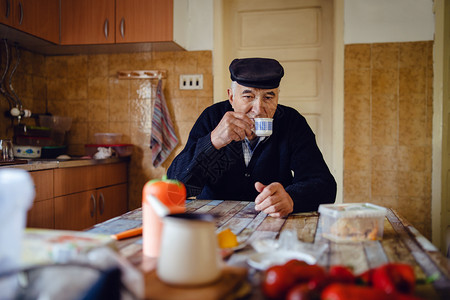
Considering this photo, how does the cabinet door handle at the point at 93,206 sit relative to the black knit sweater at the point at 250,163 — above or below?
below

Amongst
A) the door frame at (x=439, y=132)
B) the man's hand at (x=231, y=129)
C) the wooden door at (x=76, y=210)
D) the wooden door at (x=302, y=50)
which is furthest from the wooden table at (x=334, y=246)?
the wooden door at (x=302, y=50)

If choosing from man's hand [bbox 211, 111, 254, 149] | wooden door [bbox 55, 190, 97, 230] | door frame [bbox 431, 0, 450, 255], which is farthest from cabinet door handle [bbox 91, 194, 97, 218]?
door frame [bbox 431, 0, 450, 255]

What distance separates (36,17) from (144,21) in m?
0.84

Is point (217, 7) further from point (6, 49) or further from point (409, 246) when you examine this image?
point (409, 246)

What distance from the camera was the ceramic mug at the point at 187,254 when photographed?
66 centimetres

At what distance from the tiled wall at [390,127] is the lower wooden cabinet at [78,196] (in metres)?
2.00

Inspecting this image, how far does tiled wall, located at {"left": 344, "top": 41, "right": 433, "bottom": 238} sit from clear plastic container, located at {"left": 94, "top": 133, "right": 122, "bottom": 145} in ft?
6.70

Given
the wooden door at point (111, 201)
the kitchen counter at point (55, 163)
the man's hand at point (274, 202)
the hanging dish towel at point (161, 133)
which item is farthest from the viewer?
the hanging dish towel at point (161, 133)

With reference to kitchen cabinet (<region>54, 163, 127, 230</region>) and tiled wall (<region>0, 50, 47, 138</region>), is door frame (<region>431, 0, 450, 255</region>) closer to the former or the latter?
kitchen cabinet (<region>54, 163, 127, 230</region>)

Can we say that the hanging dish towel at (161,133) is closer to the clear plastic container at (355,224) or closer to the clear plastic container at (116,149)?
the clear plastic container at (116,149)

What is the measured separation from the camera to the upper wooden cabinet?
8.69 feet

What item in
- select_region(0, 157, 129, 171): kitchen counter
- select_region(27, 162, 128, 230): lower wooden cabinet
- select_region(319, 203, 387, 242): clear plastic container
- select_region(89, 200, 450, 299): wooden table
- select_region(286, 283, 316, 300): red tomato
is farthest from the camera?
select_region(27, 162, 128, 230): lower wooden cabinet

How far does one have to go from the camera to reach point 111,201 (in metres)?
3.18

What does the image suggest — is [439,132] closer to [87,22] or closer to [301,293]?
[301,293]
